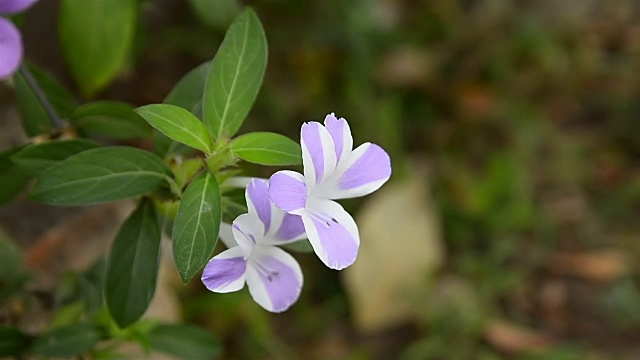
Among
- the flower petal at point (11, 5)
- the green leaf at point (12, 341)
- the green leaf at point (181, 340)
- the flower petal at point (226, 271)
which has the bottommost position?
the green leaf at point (12, 341)

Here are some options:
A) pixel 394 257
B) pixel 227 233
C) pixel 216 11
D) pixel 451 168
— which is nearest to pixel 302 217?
pixel 227 233

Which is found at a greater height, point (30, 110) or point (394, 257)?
point (394, 257)

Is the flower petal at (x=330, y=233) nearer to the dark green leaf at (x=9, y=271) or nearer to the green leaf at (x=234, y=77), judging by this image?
the green leaf at (x=234, y=77)

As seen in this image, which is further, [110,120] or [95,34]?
[95,34]

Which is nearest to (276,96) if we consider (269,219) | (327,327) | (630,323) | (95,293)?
(327,327)

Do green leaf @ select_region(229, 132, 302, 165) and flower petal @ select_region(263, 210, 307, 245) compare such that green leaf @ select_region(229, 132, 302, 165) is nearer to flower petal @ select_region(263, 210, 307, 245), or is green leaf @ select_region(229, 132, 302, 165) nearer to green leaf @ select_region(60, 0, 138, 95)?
flower petal @ select_region(263, 210, 307, 245)

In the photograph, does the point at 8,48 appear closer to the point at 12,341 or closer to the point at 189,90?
the point at 189,90

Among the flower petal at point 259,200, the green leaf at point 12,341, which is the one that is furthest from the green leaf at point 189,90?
the green leaf at point 12,341
